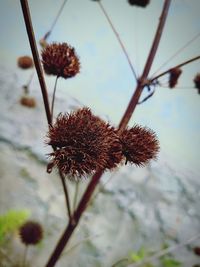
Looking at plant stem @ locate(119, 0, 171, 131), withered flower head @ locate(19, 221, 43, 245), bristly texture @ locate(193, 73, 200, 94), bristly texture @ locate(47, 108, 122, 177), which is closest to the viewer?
bristly texture @ locate(47, 108, 122, 177)

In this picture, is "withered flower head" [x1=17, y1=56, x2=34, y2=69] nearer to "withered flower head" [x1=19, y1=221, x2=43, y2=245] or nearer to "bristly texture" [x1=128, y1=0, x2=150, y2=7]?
"bristly texture" [x1=128, y1=0, x2=150, y2=7]

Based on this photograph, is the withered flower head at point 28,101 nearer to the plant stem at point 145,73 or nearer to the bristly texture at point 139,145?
the plant stem at point 145,73

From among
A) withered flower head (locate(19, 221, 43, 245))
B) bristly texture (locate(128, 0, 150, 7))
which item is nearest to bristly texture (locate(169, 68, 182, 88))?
bristly texture (locate(128, 0, 150, 7))

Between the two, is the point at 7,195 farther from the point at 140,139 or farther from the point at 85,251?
the point at 140,139

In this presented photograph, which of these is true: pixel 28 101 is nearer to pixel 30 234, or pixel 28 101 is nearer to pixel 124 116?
pixel 30 234

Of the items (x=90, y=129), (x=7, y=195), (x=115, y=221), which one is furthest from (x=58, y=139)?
(x=115, y=221)

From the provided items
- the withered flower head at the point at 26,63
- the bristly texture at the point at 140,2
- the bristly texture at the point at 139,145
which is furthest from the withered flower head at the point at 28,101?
the bristly texture at the point at 139,145
